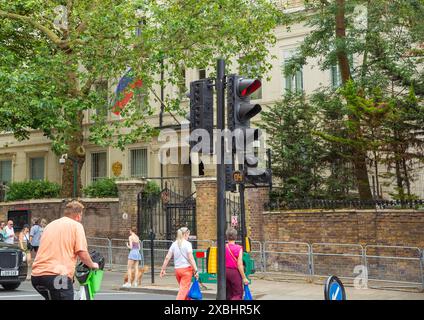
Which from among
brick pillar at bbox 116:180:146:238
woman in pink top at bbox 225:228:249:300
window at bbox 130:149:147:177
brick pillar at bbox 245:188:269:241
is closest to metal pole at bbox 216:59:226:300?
woman in pink top at bbox 225:228:249:300

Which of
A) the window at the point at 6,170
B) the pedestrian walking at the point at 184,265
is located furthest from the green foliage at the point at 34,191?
the pedestrian walking at the point at 184,265

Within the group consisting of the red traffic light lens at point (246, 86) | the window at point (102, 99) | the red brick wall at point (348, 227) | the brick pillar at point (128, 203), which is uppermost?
the window at point (102, 99)

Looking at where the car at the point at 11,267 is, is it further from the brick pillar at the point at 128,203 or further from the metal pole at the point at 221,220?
the metal pole at the point at 221,220

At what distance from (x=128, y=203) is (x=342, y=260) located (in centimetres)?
914

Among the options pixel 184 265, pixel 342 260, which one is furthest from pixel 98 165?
pixel 184 265

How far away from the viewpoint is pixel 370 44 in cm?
2317

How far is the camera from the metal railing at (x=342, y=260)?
1767 centimetres

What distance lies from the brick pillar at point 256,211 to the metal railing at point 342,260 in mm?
408

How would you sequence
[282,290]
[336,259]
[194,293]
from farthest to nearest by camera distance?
[336,259]
[282,290]
[194,293]

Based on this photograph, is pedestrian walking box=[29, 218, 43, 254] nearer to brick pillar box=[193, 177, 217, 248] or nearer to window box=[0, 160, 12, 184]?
brick pillar box=[193, 177, 217, 248]

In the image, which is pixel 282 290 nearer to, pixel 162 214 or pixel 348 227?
pixel 348 227

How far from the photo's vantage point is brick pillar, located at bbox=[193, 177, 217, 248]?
22719 millimetres

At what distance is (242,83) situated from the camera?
1007 cm

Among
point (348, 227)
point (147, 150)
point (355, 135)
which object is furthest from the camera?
point (147, 150)
